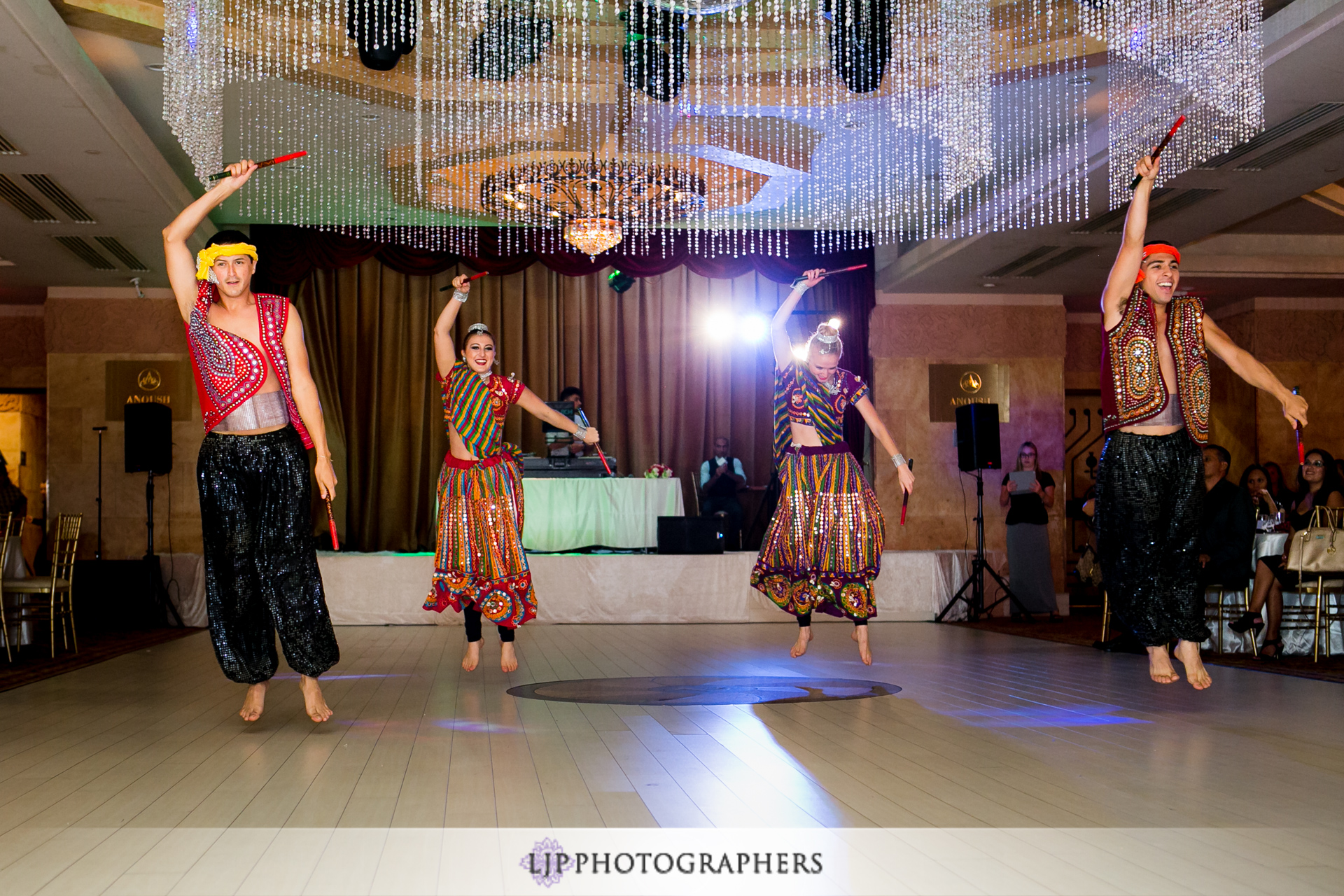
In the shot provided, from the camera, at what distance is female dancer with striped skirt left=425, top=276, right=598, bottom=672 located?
219 inches

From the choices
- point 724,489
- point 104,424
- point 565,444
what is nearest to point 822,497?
point 565,444

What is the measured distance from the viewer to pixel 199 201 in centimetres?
393

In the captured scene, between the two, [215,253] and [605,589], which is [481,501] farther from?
[605,589]

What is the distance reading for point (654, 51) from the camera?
274 inches

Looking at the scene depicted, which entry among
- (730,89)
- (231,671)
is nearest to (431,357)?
(730,89)

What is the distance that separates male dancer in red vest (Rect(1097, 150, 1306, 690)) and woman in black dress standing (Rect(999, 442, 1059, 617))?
19.3 feet

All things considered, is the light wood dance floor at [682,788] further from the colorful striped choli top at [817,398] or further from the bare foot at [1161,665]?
the colorful striped choli top at [817,398]

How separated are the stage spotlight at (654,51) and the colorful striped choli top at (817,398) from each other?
2.16m

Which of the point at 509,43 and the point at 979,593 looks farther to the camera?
the point at 979,593

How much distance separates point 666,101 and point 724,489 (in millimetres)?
4949

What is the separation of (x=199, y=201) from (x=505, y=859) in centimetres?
263

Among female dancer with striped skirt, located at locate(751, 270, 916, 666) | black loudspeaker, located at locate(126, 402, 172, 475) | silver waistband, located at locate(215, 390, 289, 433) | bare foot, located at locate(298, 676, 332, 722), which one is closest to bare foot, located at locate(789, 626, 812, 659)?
female dancer with striped skirt, located at locate(751, 270, 916, 666)

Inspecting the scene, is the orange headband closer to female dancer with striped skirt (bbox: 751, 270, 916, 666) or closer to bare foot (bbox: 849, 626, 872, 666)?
female dancer with striped skirt (bbox: 751, 270, 916, 666)

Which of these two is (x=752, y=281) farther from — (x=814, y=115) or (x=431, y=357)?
(x=814, y=115)
